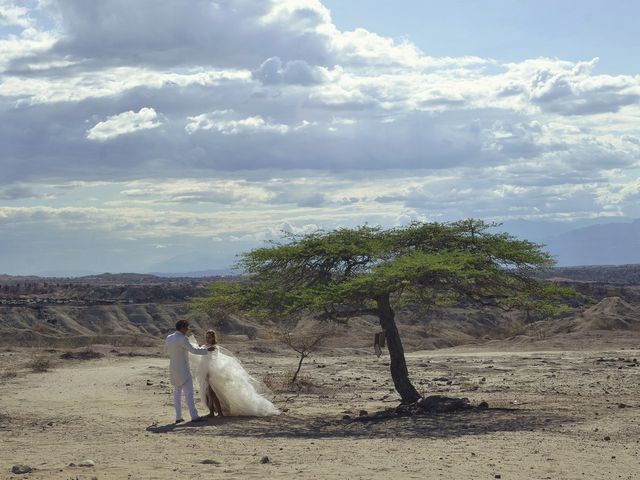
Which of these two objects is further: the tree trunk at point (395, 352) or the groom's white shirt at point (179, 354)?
the tree trunk at point (395, 352)

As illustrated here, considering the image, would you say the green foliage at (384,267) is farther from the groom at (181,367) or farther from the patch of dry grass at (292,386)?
the patch of dry grass at (292,386)

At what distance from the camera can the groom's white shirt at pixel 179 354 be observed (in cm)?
1616

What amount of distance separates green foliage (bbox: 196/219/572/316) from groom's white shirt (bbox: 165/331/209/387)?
222 cm

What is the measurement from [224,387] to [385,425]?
3.01m

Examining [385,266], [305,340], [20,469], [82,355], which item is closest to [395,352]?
[385,266]

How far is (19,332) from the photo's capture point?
51.6m

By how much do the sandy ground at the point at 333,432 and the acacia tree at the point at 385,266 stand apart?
2.07 meters

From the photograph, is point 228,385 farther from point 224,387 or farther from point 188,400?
point 188,400

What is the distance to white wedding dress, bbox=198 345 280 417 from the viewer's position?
16609 mm

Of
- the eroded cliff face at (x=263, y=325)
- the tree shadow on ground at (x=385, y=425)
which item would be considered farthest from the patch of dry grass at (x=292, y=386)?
the eroded cliff face at (x=263, y=325)

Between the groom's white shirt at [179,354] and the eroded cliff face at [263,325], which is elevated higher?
the groom's white shirt at [179,354]

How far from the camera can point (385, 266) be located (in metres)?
17.2

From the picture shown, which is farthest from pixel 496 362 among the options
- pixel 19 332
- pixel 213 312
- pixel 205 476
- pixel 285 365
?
pixel 19 332

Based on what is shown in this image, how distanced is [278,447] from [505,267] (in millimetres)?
7419
